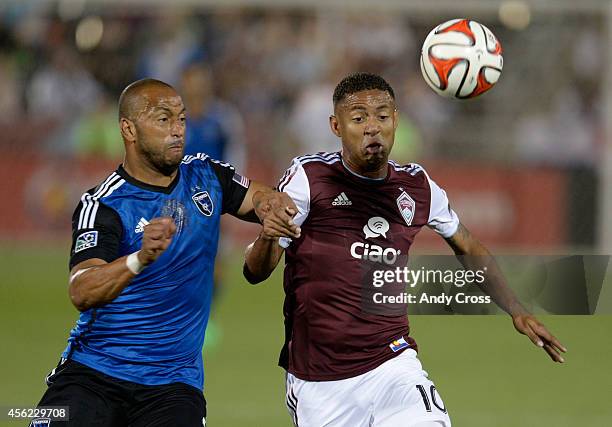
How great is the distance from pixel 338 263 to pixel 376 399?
745 millimetres

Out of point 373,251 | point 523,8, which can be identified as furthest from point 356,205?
point 523,8

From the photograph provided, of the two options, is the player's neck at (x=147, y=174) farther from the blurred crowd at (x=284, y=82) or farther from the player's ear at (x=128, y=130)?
the blurred crowd at (x=284, y=82)

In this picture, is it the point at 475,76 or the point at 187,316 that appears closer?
the point at 187,316

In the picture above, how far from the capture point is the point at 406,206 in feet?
20.0

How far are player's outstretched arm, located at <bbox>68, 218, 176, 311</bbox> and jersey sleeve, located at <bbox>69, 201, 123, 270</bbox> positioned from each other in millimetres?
106

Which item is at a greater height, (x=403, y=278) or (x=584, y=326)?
(x=584, y=326)

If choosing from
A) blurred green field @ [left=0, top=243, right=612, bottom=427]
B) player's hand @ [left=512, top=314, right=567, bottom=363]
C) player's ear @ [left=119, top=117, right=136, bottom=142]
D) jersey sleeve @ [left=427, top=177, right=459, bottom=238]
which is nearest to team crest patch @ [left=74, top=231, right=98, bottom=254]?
player's ear @ [left=119, top=117, right=136, bottom=142]

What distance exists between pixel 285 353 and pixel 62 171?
452 inches

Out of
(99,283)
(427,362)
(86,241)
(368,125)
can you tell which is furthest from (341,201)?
(427,362)

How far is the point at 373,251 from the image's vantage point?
5.95 metres

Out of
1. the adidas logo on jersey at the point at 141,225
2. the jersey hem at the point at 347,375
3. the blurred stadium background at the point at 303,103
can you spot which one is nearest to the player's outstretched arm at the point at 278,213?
the adidas logo on jersey at the point at 141,225

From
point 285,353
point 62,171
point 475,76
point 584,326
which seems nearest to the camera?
point 285,353

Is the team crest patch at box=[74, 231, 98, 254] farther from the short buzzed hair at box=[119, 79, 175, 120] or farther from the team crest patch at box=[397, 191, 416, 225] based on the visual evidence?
the team crest patch at box=[397, 191, 416, 225]

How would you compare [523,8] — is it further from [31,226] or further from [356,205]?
[356,205]
